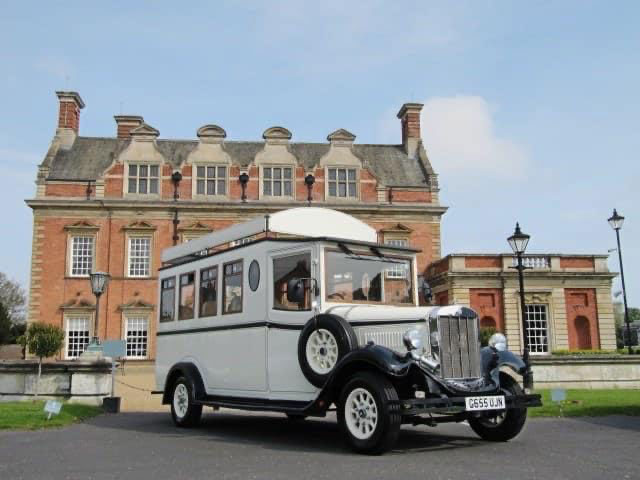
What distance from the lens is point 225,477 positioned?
633cm

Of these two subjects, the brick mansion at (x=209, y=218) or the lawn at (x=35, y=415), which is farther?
the brick mansion at (x=209, y=218)

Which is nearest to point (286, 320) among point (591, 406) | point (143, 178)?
point (591, 406)

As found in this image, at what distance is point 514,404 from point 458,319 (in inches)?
51.6

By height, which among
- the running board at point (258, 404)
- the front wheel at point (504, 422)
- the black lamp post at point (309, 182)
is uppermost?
the black lamp post at point (309, 182)

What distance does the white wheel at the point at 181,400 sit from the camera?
35.9 feet

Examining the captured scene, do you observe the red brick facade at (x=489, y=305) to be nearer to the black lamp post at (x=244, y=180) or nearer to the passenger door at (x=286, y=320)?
the black lamp post at (x=244, y=180)

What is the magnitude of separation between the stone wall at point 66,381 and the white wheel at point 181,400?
448cm

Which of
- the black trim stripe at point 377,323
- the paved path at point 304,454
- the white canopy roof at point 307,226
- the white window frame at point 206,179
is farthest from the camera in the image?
the white window frame at point 206,179

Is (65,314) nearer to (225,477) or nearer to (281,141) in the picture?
(281,141)

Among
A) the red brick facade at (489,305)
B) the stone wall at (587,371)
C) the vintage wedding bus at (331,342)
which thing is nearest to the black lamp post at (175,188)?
the red brick facade at (489,305)

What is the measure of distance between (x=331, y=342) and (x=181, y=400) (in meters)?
4.12

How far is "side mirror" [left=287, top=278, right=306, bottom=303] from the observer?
8.80 metres

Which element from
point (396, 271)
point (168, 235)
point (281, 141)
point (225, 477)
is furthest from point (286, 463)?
point (281, 141)

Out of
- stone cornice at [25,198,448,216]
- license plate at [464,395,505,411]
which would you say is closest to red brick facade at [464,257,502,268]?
stone cornice at [25,198,448,216]
